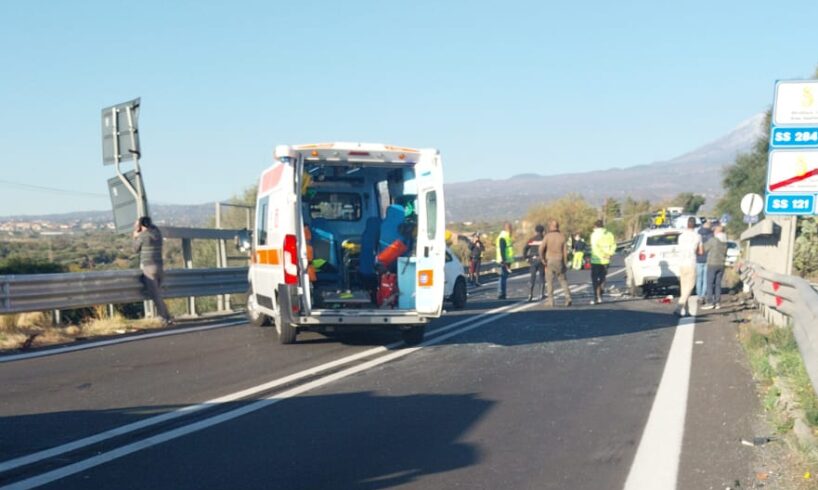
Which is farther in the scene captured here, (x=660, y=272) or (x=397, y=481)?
(x=660, y=272)

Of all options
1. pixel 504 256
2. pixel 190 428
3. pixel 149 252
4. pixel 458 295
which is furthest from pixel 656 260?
pixel 190 428

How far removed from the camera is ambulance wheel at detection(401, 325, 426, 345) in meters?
12.5

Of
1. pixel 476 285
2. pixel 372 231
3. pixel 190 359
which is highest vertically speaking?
pixel 372 231

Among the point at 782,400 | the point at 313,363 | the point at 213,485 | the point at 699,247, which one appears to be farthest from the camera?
the point at 699,247

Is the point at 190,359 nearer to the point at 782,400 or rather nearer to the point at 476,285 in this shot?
the point at 782,400

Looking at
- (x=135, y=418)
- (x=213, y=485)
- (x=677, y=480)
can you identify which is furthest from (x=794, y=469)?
(x=135, y=418)

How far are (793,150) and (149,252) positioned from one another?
10384 millimetres

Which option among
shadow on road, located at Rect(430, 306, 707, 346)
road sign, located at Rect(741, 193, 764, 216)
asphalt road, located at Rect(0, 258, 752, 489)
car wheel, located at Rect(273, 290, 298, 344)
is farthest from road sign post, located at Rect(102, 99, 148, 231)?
road sign, located at Rect(741, 193, 764, 216)

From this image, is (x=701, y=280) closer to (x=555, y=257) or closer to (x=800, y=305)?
(x=555, y=257)

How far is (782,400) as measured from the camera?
784 cm

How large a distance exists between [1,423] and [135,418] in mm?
1077

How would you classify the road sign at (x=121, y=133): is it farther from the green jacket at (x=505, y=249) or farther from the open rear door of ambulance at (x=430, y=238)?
the green jacket at (x=505, y=249)

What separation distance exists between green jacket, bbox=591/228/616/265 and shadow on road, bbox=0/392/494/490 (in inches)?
447

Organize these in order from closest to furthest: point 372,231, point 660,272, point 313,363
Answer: point 313,363, point 372,231, point 660,272
